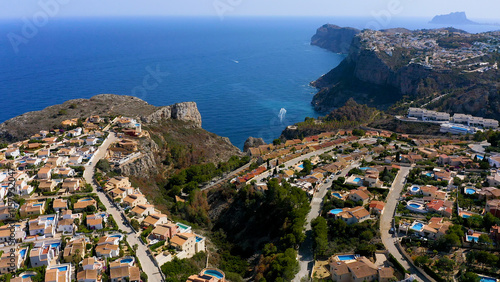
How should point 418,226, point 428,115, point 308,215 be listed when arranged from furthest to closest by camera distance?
point 428,115
point 308,215
point 418,226

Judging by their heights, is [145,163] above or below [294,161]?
above

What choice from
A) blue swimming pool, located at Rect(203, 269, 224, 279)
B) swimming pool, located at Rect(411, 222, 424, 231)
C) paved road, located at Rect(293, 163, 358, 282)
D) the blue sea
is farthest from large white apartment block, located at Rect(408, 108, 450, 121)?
blue swimming pool, located at Rect(203, 269, 224, 279)

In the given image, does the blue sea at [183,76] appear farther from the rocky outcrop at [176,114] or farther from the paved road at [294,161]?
the paved road at [294,161]

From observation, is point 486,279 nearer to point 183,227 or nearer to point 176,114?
point 183,227

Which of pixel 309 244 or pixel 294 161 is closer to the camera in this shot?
pixel 309 244

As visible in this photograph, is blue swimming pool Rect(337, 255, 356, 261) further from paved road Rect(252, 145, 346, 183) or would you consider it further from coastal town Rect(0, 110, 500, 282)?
paved road Rect(252, 145, 346, 183)

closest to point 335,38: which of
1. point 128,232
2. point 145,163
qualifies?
point 145,163
